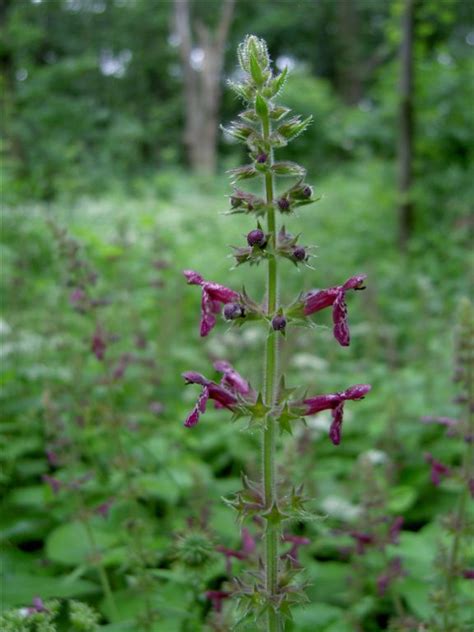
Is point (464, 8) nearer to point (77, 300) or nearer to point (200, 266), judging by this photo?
point (200, 266)

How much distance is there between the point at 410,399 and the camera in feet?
17.0

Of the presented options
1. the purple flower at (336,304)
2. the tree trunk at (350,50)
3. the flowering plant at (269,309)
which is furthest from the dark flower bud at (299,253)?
the tree trunk at (350,50)

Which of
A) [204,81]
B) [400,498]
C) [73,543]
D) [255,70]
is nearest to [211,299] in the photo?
[255,70]

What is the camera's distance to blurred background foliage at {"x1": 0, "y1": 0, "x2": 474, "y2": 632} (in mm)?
3064

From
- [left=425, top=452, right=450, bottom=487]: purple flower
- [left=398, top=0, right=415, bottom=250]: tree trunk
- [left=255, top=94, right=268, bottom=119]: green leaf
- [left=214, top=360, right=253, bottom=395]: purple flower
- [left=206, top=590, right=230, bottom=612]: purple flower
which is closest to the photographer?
[left=255, top=94, right=268, bottom=119]: green leaf

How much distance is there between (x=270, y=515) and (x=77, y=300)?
6.07 ft

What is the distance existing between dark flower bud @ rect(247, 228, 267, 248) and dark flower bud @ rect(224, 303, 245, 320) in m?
0.18

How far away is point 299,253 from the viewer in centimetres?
181

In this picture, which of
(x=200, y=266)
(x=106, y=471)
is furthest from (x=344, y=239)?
(x=106, y=471)

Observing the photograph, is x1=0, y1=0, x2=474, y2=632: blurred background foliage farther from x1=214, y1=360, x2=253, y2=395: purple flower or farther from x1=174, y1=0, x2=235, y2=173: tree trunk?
x1=174, y1=0, x2=235, y2=173: tree trunk

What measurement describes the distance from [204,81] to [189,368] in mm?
20862

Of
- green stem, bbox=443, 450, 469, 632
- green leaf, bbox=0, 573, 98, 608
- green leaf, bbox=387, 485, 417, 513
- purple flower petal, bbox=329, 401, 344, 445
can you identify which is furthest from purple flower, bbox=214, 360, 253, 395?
green leaf, bbox=387, 485, 417, 513

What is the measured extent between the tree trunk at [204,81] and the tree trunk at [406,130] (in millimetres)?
14503

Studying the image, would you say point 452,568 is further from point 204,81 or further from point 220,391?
point 204,81
